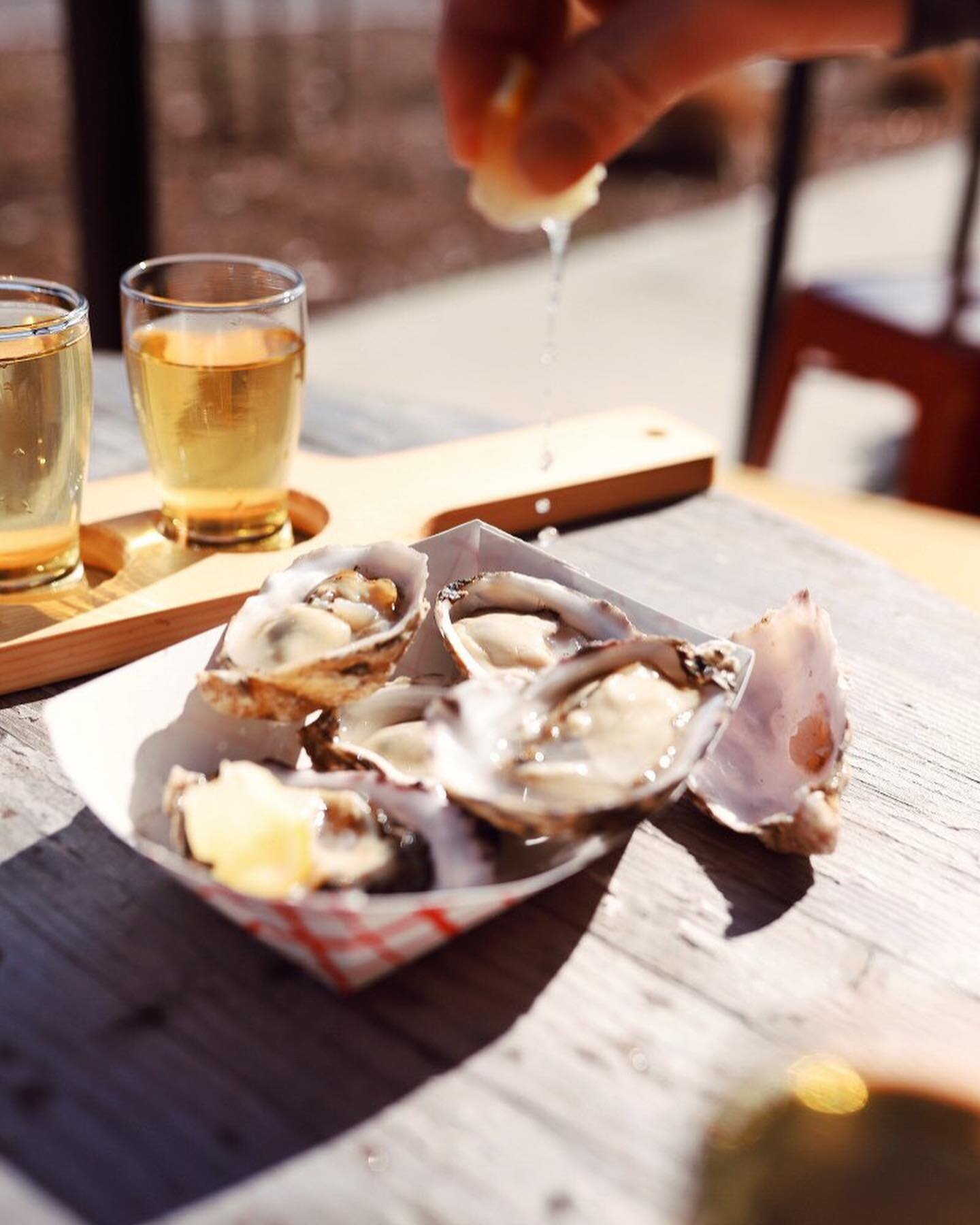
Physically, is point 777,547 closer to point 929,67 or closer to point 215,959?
point 215,959

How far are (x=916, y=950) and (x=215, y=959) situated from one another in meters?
0.41

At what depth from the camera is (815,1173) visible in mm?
627

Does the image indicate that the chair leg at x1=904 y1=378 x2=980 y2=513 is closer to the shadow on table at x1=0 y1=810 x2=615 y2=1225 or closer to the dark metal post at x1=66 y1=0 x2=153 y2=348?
the dark metal post at x1=66 y1=0 x2=153 y2=348

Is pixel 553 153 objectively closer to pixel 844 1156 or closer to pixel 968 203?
pixel 844 1156

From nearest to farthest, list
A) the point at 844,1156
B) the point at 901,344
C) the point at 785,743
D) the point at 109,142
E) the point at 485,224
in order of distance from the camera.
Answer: the point at 844,1156
the point at 785,743
the point at 109,142
the point at 901,344
the point at 485,224

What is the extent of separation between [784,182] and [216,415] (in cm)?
201

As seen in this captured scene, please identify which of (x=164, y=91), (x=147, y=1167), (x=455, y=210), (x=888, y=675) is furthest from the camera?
(x=164, y=91)

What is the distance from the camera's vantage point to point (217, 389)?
1.16m

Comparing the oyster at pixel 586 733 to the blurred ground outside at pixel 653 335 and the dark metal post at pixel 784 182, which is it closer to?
the dark metal post at pixel 784 182

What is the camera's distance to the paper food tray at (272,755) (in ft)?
2.16

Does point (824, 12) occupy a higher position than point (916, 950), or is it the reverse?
point (824, 12)

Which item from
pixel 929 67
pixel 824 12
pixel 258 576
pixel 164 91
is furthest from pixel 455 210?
pixel 258 576

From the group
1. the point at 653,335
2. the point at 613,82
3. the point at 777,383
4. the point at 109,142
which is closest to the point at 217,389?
the point at 613,82

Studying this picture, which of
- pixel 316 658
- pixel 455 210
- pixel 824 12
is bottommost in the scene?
pixel 455 210
